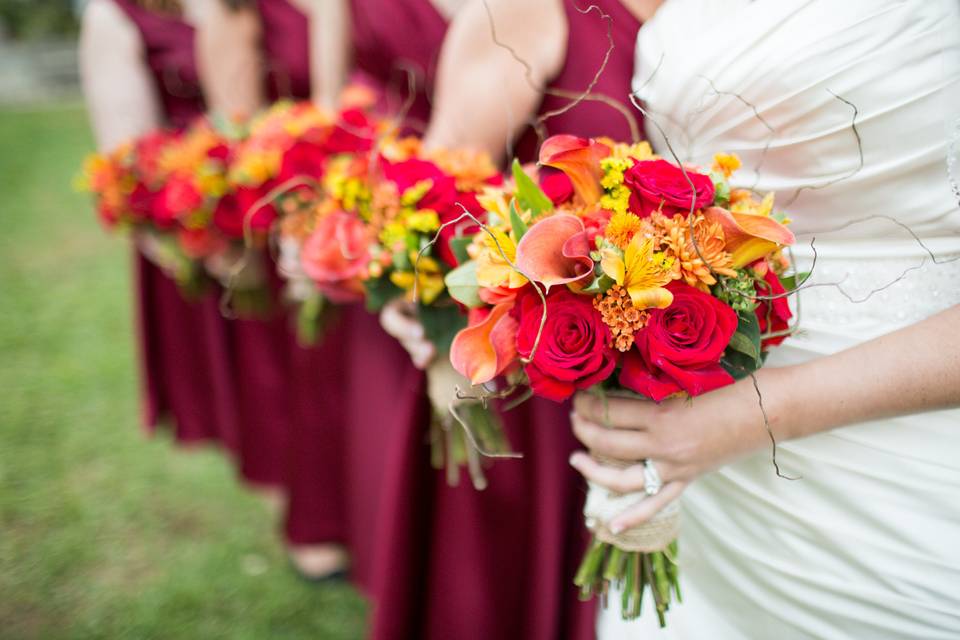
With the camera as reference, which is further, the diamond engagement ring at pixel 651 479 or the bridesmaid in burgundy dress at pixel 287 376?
the bridesmaid in burgundy dress at pixel 287 376

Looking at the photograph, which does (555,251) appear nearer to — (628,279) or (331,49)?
(628,279)

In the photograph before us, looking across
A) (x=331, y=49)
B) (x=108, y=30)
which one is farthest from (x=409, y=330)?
(x=108, y=30)

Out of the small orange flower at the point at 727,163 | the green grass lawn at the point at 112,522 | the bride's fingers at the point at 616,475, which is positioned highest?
the small orange flower at the point at 727,163

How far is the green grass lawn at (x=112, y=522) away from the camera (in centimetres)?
260

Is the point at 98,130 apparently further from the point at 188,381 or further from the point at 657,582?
the point at 657,582

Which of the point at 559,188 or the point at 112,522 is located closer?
the point at 559,188

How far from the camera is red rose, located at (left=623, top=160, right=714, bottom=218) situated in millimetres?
990

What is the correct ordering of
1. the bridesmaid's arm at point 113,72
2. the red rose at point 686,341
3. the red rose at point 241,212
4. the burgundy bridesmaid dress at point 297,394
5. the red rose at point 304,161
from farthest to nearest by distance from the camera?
the bridesmaid's arm at point 113,72, the burgundy bridesmaid dress at point 297,394, the red rose at point 241,212, the red rose at point 304,161, the red rose at point 686,341

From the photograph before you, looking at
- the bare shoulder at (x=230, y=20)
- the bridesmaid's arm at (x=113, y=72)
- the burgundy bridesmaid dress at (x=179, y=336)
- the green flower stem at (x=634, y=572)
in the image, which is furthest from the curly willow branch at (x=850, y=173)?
the bridesmaid's arm at (x=113, y=72)

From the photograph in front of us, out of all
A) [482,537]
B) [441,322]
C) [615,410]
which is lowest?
[482,537]

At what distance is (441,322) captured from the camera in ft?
5.18

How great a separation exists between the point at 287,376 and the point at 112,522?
1098 millimetres

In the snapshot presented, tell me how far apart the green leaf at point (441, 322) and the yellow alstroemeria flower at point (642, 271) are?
65cm

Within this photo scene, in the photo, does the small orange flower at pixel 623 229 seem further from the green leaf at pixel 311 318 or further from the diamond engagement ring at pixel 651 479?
the green leaf at pixel 311 318
